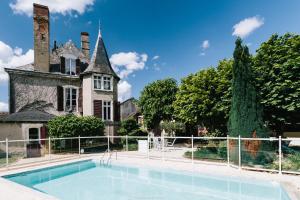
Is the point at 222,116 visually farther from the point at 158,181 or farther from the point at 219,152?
the point at 158,181

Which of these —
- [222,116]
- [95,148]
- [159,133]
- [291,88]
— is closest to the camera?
[291,88]

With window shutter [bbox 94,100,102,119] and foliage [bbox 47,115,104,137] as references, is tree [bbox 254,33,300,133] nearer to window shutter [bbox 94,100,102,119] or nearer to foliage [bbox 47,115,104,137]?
foliage [bbox 47,115,104,137]

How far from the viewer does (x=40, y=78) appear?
20.8m

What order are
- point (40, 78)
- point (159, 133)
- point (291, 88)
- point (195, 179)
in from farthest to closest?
point (159, 133) < point (40, 78) < point (291, 88) < point (195, 179)

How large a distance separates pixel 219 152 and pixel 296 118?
502 centimetres

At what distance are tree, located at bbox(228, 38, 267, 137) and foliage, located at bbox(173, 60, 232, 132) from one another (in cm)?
231

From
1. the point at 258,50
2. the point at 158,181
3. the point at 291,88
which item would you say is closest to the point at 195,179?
the point at 158,181

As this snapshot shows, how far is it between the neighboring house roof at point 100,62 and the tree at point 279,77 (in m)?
13.8

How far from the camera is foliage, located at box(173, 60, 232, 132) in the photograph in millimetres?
14197

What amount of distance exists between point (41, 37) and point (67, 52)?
2647 millimetres

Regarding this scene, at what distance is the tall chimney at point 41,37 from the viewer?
2088cm

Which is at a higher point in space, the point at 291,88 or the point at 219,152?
the point at 291,88

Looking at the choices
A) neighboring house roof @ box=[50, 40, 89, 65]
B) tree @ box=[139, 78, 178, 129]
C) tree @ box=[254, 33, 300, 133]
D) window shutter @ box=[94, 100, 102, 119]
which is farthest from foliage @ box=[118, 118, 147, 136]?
tree @ box=[254, 33, 300, 133]

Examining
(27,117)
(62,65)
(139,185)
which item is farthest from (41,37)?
(139,185)
